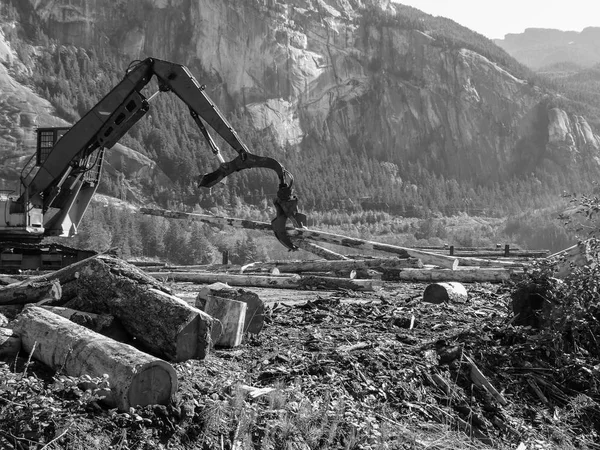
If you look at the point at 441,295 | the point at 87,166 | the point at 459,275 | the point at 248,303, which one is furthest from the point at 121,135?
the point at 248,303

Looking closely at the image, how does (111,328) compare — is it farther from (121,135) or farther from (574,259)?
(121,135)

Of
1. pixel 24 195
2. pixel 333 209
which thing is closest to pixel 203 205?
pixel 333 209

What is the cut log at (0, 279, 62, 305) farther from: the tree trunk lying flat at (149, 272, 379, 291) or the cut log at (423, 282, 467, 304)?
the cut log at (423, 282, 467, 304)

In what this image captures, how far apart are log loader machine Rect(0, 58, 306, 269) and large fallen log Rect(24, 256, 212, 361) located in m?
7.60

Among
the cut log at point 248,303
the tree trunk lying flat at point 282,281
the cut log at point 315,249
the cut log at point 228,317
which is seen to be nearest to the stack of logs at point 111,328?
Answer: the cut log at point 228,317

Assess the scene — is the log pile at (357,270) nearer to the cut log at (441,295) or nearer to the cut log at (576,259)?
the cut log at (441,295)

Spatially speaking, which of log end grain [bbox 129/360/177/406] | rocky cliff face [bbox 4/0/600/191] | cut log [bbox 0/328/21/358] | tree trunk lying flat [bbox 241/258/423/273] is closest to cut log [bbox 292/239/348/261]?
tree trunk lying flat [bbox 241/258/423/273]

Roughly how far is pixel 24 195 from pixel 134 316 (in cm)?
1073

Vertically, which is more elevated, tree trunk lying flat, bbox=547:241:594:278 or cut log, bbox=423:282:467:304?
tree trunk lying flat, bbox=547:241:594:278

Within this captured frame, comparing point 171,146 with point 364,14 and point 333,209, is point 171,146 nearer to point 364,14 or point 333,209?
point 333,209

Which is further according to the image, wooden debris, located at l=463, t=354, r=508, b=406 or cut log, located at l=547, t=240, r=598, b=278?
cut log, located at l=547, t=240, r=598, b=278

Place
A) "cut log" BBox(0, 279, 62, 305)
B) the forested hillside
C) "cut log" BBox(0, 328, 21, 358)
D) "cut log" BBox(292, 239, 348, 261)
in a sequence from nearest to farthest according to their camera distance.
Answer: "cut log" BBox(0, 328, 21, 358) → "cut log" BBox(0, 279, 62, 305) → "cut log" BBox(292, 239, 348, 261) → the forested hillside

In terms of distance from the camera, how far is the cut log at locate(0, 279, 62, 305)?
7258mm

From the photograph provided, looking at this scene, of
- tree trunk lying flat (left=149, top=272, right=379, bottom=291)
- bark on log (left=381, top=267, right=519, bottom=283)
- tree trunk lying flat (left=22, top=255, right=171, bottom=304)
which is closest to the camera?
tree trunk lying flat (left=22, top=255, right=171, bottom=304)
